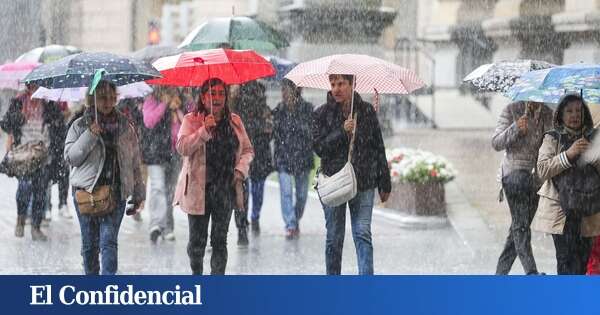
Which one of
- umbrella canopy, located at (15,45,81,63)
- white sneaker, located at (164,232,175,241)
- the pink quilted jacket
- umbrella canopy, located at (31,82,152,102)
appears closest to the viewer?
the pink quilted jacket

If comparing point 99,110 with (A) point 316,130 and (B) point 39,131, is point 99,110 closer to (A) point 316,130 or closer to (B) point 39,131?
(A) point 316,130

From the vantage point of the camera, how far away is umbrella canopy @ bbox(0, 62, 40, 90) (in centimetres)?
1337

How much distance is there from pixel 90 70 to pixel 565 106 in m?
3.28

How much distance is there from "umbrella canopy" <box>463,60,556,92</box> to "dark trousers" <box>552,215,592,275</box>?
1440 millimetres

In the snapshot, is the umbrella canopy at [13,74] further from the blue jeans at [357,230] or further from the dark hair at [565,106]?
the dark hair at [565,106]

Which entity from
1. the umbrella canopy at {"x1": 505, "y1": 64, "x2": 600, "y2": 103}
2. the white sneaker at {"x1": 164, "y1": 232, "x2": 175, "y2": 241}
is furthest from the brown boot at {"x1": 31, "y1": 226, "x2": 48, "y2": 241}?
the umbrella canopy at {"x1": 505, "y1": 64, "x2": 600, "y2": 103}

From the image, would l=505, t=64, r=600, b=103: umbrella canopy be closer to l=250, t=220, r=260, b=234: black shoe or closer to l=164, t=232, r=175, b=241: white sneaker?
l=164, t=232, r=175, b=241: white sneaker

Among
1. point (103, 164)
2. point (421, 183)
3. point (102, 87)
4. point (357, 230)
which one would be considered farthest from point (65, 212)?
point (357, 230)

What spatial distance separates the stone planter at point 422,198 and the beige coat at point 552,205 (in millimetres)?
5099

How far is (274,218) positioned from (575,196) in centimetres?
658

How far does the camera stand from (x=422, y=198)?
13.8 meters

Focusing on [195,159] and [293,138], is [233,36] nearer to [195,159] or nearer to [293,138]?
[293,138]

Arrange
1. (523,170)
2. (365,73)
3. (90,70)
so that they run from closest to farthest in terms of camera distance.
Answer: (90,70) → (365,73) → (523,170)

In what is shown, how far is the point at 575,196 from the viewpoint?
8.46 m
